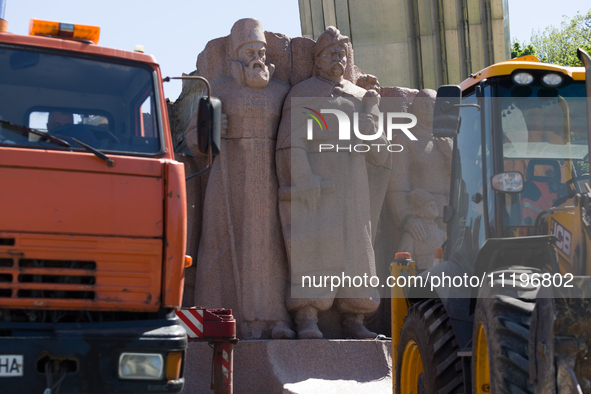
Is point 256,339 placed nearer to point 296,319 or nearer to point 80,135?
point 296,319

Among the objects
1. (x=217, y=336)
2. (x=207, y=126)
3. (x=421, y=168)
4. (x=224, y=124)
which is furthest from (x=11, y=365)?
(x=421, y=168)

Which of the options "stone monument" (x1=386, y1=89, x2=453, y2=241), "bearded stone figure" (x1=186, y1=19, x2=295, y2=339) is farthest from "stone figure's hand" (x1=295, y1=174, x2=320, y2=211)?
"stone monument" (x1=386, y1=89, x2=453, y2=241)

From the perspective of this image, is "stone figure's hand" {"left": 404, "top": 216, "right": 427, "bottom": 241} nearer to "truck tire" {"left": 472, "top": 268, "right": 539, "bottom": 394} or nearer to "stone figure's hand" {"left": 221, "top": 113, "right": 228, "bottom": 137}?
"stone figure's hand" {"left": 221, "top": 113, "right": 228, "bottom": 137}

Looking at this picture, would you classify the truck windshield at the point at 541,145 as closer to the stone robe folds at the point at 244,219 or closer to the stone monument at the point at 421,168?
the stone robe folds at the point at 244,219

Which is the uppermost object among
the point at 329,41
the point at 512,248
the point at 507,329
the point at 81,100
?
the point at 329,41

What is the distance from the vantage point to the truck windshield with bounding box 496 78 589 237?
4.32m

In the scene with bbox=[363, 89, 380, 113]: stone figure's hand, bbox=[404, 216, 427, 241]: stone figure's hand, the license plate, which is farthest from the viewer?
bbox=[404, 216, 427, 241]: stone figure's hand

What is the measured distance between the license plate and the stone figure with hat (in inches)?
216

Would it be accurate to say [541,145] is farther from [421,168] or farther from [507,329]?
[421,168]

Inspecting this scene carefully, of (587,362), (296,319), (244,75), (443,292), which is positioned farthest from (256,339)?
(587,362)

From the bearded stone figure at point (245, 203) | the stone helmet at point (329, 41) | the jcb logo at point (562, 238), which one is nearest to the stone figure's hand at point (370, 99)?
the stone helmet at point (329, 41)

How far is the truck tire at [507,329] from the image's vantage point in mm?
3316

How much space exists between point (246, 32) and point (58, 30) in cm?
489

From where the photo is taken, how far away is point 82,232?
4.15m
